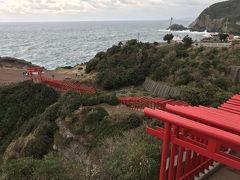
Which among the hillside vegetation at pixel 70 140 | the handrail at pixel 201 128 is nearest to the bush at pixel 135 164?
the hillside vegetation at pixel 70 140

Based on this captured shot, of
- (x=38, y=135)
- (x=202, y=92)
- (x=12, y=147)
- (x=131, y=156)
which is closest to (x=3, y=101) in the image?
(x=12, y=147)

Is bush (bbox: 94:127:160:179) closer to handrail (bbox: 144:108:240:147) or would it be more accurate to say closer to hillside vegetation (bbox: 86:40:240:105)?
handrail (bbox: 144:108:240:147)

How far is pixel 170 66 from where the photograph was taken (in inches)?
1334

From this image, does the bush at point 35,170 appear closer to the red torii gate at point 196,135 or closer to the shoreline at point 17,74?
the red torii gate at point 196,135

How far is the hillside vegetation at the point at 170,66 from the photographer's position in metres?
28.7

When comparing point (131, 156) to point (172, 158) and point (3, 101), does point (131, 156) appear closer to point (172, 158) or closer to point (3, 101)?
point (172, 158)

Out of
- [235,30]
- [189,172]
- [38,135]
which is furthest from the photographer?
[235,30]

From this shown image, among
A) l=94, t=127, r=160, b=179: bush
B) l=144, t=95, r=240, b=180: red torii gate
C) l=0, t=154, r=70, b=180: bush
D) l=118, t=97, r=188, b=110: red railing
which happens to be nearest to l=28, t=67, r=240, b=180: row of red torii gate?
l=144, t=95, r=240, b=180: red torii gate

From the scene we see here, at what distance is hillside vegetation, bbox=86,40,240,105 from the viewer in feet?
94.3

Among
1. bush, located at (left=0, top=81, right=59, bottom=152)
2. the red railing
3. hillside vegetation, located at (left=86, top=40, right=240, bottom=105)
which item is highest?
the red railing

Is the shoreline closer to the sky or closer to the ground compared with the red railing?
closer to the ground

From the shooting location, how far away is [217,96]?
68.5 ft


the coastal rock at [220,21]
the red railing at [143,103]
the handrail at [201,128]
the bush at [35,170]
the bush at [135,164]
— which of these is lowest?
the coastal rock at [220,21]

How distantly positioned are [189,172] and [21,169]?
5535mm
